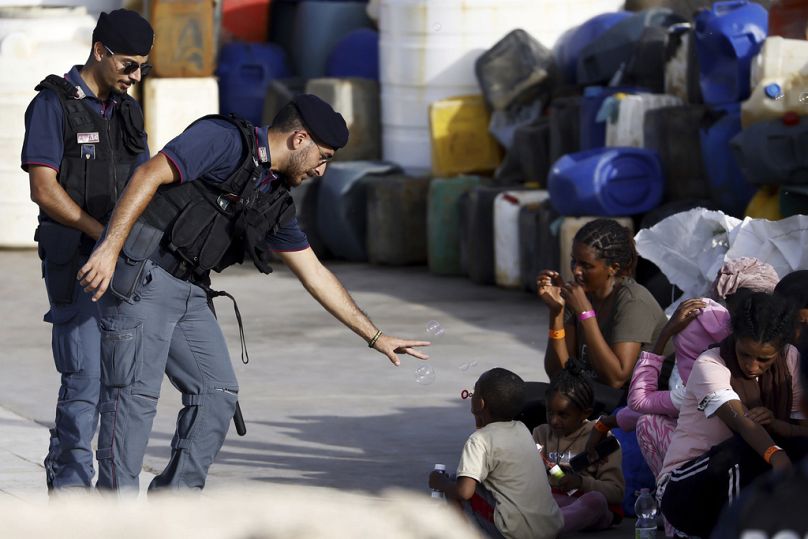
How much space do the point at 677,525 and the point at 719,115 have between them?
4.91 meters

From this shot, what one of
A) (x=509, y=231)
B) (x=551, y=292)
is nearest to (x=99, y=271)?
(x=551, y=292)

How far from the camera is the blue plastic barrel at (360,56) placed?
1366 cm

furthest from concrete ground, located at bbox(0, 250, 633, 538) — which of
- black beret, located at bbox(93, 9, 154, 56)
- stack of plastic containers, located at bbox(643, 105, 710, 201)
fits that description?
black beret, located at bbox(93, 9, 154, 56)

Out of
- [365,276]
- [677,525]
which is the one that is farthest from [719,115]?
[677,525]

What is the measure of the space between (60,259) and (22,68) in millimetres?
7769

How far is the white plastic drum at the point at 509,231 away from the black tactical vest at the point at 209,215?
6180 mm

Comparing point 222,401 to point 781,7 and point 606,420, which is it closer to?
point 606,420

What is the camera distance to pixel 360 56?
13688 mm

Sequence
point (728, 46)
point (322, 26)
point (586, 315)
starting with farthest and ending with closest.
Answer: point (322, 26), point (728, 46), point (586, 315)

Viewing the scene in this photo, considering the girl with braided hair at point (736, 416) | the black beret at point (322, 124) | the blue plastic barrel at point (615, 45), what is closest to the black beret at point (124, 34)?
Answer: the black beret at point (322, 124)

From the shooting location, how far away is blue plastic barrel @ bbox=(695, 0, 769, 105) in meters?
9.30

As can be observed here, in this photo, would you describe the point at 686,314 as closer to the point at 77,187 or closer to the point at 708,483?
the point at 708,483

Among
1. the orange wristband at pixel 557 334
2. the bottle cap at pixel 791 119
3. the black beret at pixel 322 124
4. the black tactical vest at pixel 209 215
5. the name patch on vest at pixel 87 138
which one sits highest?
the black beret at pixel 322 124

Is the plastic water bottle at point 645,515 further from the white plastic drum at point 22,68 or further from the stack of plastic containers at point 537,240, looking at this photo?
the white plastic drum at point 22,68
